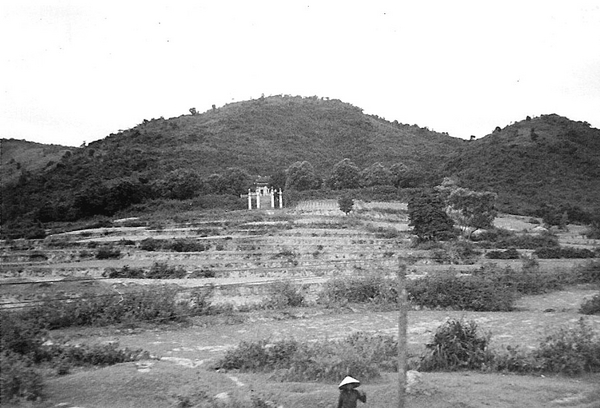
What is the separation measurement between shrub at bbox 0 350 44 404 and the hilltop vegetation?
1631 cm

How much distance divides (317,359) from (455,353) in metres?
2.42

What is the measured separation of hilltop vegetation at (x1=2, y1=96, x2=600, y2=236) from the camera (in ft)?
129

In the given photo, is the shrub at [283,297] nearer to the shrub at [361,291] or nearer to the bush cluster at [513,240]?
the shrub at [361,291]

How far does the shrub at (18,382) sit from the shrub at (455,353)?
19.0 ft

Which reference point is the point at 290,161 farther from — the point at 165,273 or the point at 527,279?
the point at 527,279

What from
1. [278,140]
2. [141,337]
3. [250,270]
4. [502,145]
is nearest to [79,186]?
[250,270]

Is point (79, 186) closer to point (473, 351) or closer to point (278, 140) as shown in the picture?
point (473, 351)

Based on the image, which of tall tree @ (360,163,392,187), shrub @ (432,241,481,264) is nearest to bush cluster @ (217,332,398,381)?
shrub @ (432,241,481,264)

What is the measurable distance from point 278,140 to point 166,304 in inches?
3292

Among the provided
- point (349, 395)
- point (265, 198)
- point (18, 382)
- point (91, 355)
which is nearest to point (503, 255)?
point (91, 355)

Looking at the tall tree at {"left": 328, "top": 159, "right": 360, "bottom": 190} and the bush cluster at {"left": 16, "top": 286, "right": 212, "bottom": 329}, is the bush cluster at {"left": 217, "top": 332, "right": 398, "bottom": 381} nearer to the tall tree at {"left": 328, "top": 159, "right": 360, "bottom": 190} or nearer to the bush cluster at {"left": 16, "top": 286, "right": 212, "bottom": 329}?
the bush cluster at {"left": 16, "top": 286, "right": 212, "bottom": 329}

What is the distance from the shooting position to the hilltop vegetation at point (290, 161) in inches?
1549

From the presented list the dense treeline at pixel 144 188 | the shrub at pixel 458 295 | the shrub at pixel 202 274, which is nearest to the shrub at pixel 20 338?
the shrub at pixel 458 295

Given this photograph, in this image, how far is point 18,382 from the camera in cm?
666
